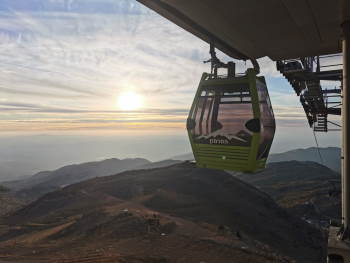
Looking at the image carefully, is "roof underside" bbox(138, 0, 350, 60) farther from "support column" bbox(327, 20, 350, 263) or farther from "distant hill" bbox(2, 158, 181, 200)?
"distant hill" bbox(2, 158, 181, 200)

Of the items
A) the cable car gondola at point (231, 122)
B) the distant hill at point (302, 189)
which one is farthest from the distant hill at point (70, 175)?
the cable car gondola at point (231, 122)

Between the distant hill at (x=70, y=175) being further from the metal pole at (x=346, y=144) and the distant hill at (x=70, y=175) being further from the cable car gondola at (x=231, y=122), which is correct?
the metal pole at (x=346, y=144)

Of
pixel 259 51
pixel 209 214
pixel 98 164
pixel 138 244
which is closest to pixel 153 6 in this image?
pixel 259 51

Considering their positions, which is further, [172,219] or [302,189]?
[302,189]

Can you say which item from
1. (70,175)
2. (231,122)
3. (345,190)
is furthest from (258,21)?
(70,175)

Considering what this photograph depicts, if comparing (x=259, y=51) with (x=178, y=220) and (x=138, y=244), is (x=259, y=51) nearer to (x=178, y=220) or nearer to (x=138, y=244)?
(x=138, y=244)

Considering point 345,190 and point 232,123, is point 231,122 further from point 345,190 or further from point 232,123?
point 345,190
